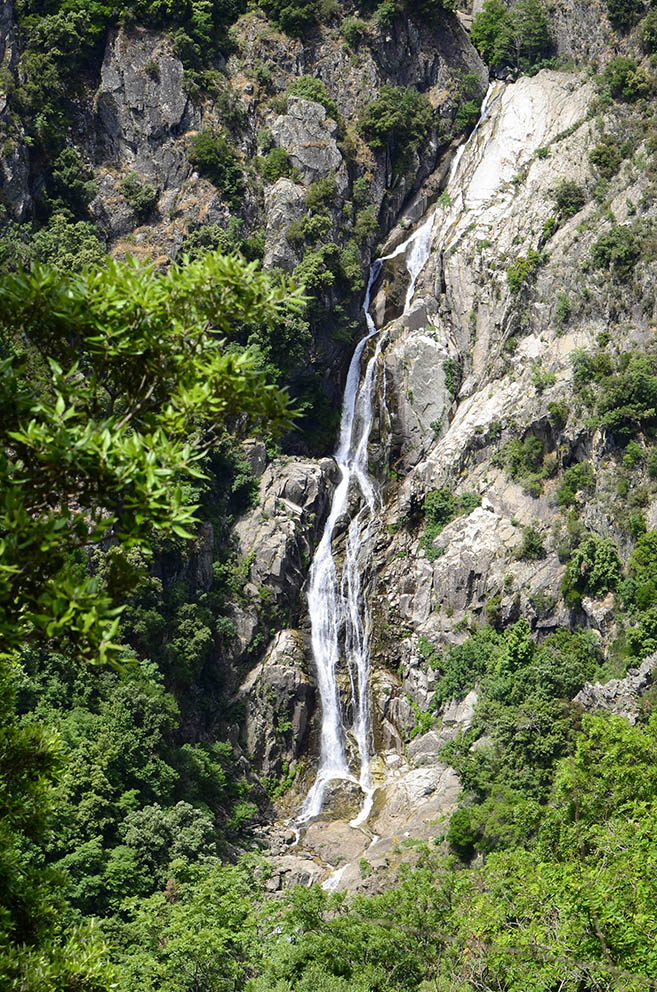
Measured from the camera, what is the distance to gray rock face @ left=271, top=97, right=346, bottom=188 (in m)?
59.8

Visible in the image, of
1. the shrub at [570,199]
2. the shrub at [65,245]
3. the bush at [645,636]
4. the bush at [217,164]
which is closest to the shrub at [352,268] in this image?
the bush at [217,164]

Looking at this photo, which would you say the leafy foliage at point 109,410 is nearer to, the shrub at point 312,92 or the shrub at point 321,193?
the shrub at point 321,193

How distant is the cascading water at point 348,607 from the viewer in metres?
46.6

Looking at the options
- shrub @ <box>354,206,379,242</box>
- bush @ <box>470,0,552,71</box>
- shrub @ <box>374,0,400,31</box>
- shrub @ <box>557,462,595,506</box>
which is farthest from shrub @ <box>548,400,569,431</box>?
shrub @ <box>374,0,400,31</box>

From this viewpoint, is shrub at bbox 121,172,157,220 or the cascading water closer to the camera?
the cascading water

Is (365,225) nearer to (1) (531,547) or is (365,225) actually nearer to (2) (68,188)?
(2) (68,188)

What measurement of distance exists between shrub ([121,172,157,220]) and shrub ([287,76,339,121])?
11873 mm

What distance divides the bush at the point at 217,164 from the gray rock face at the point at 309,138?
159 inches

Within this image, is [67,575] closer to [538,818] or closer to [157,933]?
[157,933]

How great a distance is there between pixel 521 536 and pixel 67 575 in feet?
131

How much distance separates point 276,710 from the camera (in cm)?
4703

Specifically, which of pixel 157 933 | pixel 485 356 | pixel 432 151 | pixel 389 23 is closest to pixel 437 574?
pixel 485 356

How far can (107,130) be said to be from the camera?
193ft

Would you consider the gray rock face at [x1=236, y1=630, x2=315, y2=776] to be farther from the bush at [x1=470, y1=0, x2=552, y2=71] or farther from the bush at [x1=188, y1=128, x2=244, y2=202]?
the bush at [x1=470, y1=0, x2=552, y2=71]
